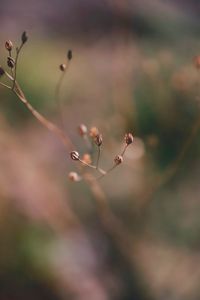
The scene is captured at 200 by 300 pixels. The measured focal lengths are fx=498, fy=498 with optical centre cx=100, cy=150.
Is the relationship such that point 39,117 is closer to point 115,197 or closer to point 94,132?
point 94,132

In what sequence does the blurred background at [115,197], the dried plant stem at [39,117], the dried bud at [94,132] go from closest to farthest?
the dried plant stem at [39,117], the dried bud at [94,132], the blurred background at [115,197]

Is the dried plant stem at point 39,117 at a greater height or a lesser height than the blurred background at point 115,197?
lesser

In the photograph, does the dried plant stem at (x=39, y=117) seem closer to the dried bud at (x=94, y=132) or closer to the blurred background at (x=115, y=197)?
the dried bud at (x=94, y=132)

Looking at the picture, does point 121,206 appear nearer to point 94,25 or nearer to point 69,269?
point 69,269

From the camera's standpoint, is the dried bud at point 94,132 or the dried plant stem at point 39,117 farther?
the dried bud at point 94,132

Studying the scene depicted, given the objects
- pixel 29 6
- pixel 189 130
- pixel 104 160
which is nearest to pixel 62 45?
pixel 29 6

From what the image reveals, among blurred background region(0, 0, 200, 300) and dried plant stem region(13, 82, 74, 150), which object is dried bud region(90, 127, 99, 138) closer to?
dried plant stem region(13, 82, 74, 150)

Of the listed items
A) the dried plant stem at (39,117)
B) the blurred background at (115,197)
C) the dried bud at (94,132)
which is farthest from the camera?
the blurred background at (115,197)

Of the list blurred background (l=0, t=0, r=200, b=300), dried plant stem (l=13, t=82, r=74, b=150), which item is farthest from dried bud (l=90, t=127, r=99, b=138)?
blurred background (l=0, t=0, r=200, b=300)

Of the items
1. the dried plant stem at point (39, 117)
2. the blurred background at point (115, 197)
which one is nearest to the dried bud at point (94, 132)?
the dried plant stem at point (39, 117)
